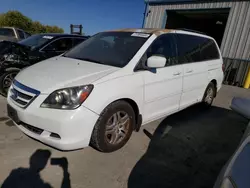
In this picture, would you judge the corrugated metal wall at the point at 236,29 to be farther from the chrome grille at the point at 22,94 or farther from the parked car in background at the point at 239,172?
the chrome grille at the point at 22,94

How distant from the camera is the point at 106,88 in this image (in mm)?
2297

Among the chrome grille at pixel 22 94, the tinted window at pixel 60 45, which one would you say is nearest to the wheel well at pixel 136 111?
the chrome grille at pixel 22 94

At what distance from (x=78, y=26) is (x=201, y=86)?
1070 cm

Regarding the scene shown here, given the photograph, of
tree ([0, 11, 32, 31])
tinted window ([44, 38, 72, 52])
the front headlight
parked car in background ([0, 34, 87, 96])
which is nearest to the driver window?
the front headlight

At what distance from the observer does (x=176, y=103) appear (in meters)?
3.47

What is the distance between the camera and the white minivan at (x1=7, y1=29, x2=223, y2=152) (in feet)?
7.11

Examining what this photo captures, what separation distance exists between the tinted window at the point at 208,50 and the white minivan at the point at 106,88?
0.39 meters

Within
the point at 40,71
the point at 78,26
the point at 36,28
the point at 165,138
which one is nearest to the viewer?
the point at 40,71

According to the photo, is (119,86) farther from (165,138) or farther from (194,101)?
(194,101)

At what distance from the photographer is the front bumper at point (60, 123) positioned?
2096 mm

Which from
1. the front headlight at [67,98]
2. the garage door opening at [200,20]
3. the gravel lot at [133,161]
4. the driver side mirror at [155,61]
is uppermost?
the garage door opening at [200,20]

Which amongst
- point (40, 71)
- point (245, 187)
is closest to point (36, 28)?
point (40, 71)

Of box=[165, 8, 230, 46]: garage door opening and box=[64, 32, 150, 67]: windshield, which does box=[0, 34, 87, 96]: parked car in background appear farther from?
box=[165, 8, 230, 46]: garage door opening

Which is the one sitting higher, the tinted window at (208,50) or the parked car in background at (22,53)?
the tinted window at (208,50)
